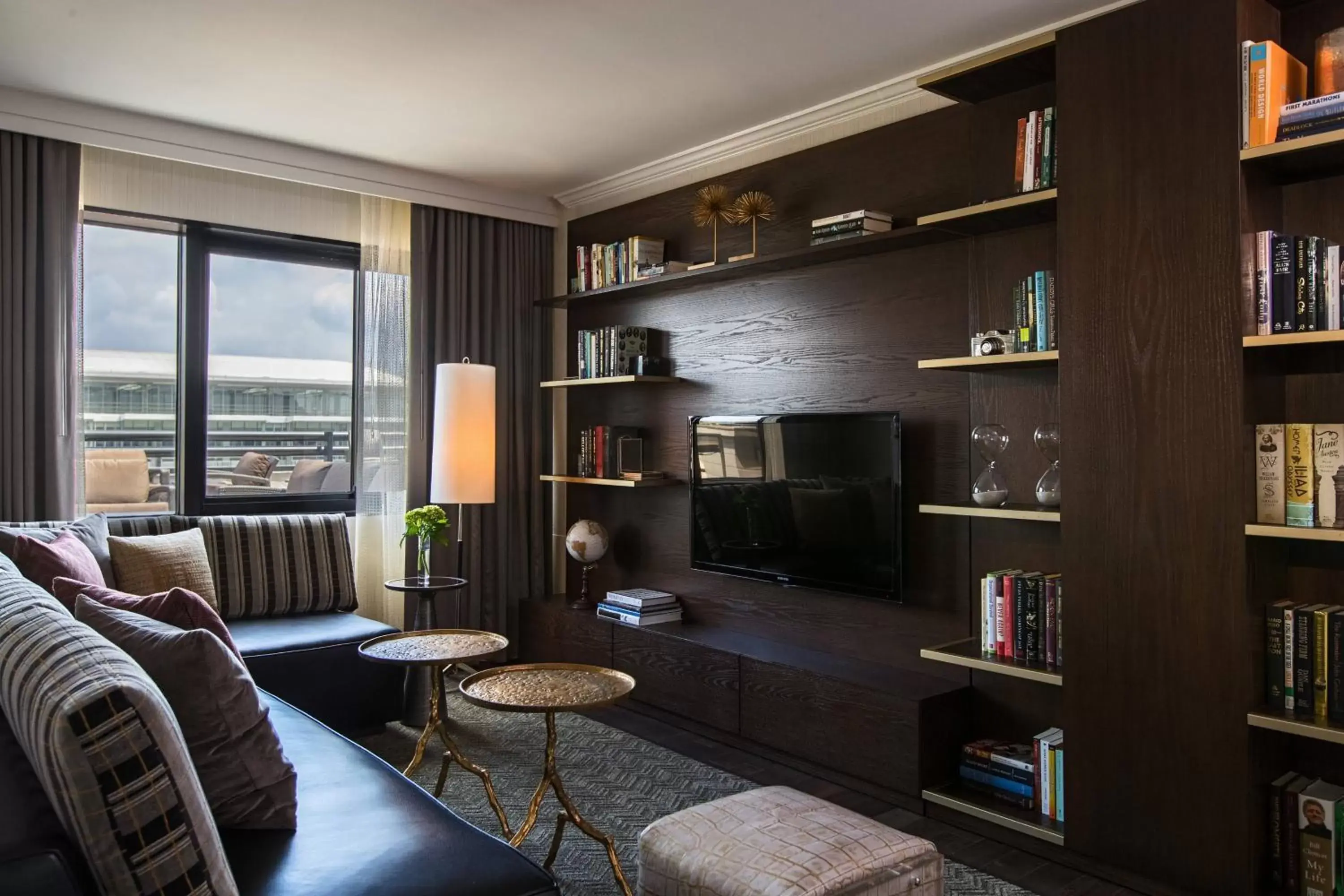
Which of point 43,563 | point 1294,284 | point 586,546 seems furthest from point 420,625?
point 1294,284

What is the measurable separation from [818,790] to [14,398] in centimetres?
336

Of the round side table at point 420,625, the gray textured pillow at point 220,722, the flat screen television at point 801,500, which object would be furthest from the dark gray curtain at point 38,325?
the flat screen television at point 801,500

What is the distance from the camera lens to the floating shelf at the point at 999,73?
2.83m

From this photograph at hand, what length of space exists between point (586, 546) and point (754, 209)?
1779 mm

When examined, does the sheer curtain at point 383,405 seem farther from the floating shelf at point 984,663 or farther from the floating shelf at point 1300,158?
the floating shelf at point 1300,158

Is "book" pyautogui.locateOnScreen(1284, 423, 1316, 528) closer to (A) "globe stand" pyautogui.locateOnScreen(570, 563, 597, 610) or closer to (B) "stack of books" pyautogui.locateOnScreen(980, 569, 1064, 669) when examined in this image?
(B) "stack of books" pyautogui.locateOnScreen(980, 569, 1064, 669)

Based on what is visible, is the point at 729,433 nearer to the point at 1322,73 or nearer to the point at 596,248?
the point at 596,248

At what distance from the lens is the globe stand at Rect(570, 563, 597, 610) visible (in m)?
4.64

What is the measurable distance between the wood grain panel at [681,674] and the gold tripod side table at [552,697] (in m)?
1.00

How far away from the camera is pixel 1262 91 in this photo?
7.74 feet

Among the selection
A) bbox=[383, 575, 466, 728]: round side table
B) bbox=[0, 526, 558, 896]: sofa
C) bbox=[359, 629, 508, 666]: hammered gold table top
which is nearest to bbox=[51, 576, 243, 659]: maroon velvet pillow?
bbox=[0, 526, 558, 896]: sofa

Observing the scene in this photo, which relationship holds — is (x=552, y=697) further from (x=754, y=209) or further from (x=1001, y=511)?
(x=754, y=209)

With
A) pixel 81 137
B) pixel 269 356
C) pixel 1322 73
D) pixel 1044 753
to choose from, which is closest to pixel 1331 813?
pixel 1044 753

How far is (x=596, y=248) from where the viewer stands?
4801 millimetres
